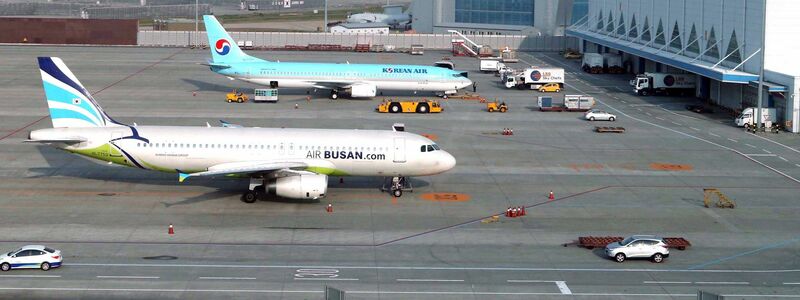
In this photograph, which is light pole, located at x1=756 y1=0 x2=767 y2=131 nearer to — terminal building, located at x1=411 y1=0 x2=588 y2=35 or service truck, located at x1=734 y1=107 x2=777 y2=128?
service truck, located at x1=734 y1=107 x2=777 y2=128

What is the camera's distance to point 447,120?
9006 cm

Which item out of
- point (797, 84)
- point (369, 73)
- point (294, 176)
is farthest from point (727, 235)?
point (369, 73)

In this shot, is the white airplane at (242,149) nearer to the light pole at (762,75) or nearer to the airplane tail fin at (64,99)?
the airplane tail fin at (64,99)

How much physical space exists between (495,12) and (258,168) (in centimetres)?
12588

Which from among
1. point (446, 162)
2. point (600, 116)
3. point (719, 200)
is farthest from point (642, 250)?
point (600, 116)

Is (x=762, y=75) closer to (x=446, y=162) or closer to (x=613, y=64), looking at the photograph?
A: (x=446, y=162)

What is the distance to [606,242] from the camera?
49188mm

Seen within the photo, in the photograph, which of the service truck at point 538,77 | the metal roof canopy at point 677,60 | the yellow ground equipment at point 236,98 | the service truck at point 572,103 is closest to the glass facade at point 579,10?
the metal roof canopy at point 677,60

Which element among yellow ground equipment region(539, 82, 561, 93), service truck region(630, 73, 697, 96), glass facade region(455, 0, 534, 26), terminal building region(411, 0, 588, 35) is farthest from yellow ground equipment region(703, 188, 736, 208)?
glass facade region(455, 0, 534, 26)

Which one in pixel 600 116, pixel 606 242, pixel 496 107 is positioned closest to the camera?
pixel 606 242

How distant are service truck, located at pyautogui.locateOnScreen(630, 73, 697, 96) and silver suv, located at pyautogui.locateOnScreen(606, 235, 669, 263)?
211 feet

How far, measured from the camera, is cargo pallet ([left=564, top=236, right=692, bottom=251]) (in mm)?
48938

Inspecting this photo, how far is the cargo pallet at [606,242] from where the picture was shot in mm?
48938

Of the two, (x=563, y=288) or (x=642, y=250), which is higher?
(x=642, y=250)
